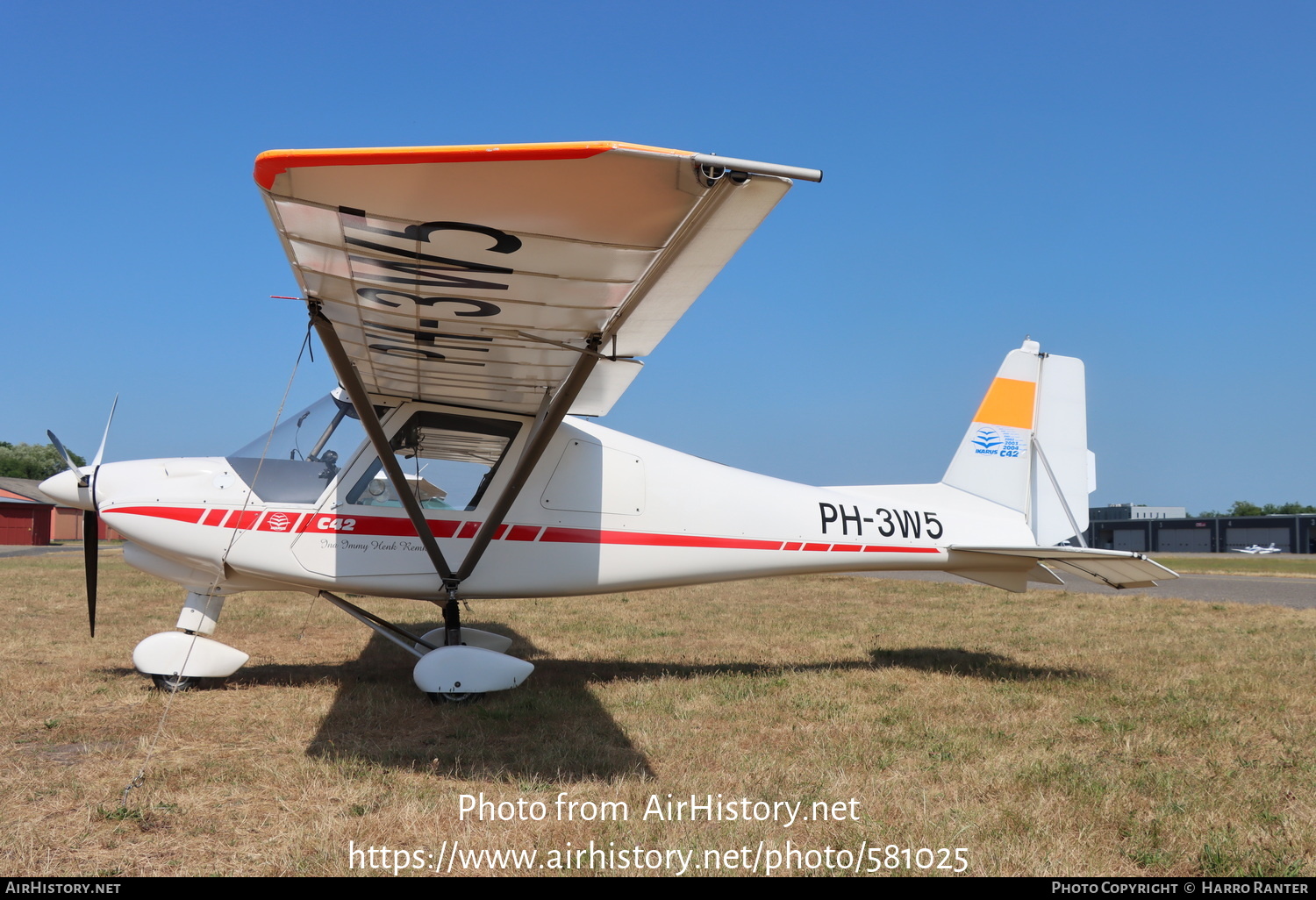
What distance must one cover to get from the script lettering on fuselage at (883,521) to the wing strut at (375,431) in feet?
11.0

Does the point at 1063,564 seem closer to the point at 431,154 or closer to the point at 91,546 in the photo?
the point at 431,154

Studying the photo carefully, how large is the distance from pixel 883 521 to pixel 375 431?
464 centimetres

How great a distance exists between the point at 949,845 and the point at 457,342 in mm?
3748

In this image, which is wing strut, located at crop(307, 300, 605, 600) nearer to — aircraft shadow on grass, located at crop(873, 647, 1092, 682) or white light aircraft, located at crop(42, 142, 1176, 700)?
white light aircraft, located at crop(42, 142, 1176, 700)

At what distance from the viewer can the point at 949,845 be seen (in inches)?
134

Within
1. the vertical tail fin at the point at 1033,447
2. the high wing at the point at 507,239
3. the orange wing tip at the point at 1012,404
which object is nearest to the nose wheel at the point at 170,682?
the high wing at the point at 507,239

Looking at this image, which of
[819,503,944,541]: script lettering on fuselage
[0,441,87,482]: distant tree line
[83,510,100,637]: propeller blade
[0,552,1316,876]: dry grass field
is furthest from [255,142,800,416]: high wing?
[0,441,87,482]: distant tree line

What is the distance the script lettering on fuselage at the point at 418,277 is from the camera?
364cm

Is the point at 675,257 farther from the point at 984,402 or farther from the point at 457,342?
the point at 984,402

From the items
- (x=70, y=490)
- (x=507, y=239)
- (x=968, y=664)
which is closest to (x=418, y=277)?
(x=507, y=239)

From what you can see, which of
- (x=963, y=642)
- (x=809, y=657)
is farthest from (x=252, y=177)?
(x=963, y=642)

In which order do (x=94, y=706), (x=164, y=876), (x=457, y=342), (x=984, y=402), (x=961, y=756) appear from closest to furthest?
1. (x=164, y=876)
2. (x=961, y=756)
3. (x=457, y=342)
4. (x=94, y=706)
5. (x=984, y=402)

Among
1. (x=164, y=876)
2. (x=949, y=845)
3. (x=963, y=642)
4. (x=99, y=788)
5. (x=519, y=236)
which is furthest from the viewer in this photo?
(x=963, y=642)

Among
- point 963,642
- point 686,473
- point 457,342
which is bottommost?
point 963,642
